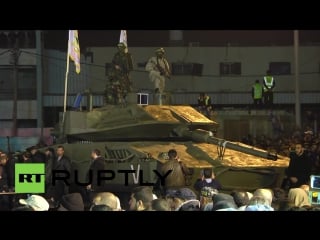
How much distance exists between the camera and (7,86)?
312 inches

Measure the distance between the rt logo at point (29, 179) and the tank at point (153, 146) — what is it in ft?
1.73

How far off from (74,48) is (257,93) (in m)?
2.40

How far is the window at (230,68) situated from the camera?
784cm

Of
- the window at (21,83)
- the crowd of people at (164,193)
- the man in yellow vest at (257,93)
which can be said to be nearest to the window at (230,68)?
the man in yellow vest at (257,93)

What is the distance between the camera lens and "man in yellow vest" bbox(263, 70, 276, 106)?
794 cm

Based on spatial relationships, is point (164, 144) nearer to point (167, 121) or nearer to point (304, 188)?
point (167, 121)

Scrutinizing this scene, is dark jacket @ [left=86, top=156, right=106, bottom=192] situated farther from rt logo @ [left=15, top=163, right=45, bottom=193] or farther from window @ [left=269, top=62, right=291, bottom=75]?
window @ [left=269, top=62, right=291, bottom=75]

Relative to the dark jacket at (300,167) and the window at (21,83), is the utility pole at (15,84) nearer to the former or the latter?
the window at (21,83)

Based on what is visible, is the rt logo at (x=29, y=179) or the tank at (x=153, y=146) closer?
the rt logo at (x=29, y=179)

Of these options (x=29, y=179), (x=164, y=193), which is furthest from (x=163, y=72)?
(x=29, y=179)

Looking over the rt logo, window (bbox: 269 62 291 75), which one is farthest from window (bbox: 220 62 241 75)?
the rt logo

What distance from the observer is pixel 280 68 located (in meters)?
7.92

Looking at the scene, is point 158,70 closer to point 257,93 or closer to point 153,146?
point 153,146

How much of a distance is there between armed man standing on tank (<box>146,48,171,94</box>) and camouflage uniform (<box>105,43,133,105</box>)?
278 mm
